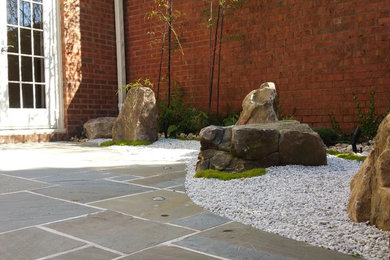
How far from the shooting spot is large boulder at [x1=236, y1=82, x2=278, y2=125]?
4.35 metres

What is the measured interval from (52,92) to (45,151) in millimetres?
1903

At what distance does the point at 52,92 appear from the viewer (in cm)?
670

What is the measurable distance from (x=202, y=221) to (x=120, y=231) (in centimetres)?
38

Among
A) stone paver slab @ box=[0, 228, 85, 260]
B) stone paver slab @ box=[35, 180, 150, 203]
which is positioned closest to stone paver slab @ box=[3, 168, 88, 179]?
stone paver slab @ box=[35, 180, 150, 203]

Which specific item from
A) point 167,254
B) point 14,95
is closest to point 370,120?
point 167,254

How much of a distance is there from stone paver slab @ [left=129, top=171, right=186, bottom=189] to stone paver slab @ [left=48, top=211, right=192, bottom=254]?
0.81 meters

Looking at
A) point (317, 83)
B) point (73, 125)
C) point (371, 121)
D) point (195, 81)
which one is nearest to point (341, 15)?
point (317, 83)

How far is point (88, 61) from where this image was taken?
7.21 m

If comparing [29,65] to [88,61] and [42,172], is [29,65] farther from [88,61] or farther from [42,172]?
[42,172]

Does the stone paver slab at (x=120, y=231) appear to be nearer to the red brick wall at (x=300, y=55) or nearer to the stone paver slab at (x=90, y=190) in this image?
the stone paver slab at (x=90, y=190)

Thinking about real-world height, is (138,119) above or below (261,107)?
below

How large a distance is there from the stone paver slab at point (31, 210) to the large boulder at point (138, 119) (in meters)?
3.27

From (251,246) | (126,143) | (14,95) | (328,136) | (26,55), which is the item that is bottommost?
(251,246)

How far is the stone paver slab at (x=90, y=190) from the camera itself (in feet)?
7.81
